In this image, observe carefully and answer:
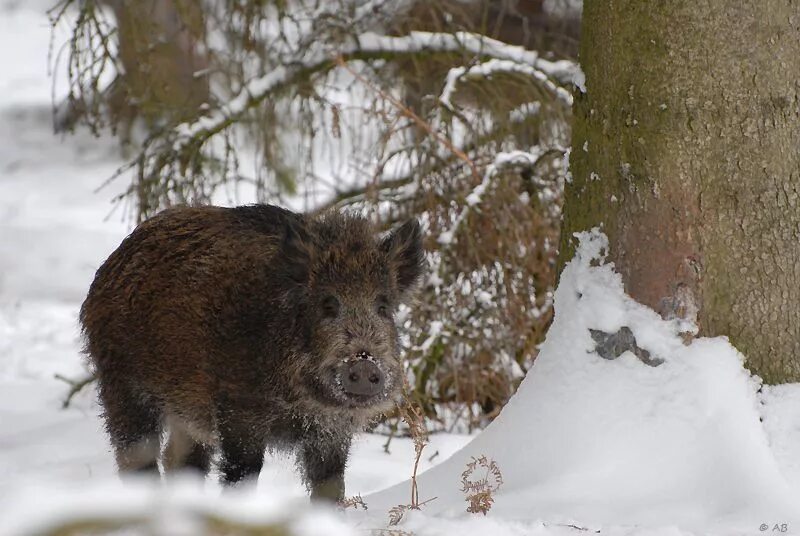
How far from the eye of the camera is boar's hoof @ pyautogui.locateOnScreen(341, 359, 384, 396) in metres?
4.09

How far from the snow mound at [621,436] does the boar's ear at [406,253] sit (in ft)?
1.96

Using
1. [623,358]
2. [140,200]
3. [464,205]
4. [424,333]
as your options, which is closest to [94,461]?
[140,200]

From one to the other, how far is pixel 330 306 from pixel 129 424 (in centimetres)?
107

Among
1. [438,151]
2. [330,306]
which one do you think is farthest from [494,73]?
[330,306]

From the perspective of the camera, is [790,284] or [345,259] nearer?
[790,284]

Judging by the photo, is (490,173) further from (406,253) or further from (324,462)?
(324,462)

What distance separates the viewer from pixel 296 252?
4.50 metres

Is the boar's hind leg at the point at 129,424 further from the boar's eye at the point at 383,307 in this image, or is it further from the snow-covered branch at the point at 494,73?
the snow-covered branch at the point at 494,73

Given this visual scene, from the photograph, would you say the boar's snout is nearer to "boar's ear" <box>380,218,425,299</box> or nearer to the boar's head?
the boar's head

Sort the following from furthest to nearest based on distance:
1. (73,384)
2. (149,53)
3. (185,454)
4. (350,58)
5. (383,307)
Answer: (73,384), (350,58), (149,53), (185,454), (383,307)

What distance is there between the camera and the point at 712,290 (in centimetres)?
414

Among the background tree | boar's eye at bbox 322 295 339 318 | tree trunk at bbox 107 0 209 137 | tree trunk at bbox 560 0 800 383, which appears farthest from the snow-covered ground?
tree trunk at bbox 107 0 209 137

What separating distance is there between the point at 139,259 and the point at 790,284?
262cm

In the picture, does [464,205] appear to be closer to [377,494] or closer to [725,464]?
[377,494]
